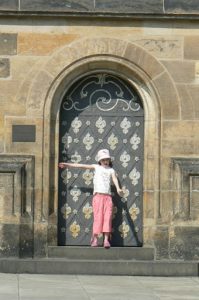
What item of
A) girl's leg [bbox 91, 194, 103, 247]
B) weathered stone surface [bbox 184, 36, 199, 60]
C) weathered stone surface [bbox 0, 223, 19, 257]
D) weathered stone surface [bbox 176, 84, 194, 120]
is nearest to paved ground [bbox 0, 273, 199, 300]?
weathered stone surface [bbox 0, 223, 19, 257]

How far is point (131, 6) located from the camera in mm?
15102

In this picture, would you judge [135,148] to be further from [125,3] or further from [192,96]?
[125,3]

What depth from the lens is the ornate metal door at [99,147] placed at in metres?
15.6

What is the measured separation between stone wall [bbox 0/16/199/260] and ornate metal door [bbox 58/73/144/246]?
1.01 feet

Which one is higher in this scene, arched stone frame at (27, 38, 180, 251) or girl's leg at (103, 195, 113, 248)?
arched stone frame at (27, 38, 180, 251)

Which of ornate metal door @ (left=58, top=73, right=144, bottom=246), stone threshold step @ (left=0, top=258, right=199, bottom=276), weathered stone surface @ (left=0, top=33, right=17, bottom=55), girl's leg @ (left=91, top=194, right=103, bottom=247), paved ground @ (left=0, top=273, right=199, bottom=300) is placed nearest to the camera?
paved ground @ (left=0, top=273, right=199, bottom=300)

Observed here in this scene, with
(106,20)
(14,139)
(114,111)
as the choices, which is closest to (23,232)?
(14,139)

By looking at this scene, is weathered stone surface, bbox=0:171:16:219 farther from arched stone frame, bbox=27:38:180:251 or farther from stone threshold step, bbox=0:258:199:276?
stone threshold step, bbox=0:258:199:276

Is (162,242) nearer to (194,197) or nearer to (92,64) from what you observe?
(194,197)

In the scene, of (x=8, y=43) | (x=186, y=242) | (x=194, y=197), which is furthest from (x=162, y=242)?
(x=8, y=43)

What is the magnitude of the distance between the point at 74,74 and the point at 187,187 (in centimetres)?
248

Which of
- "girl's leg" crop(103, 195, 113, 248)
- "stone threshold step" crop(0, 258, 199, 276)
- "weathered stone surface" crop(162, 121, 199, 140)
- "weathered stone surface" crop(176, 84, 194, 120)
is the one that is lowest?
"stone threshold step" crop(0, 258, 199, 276)

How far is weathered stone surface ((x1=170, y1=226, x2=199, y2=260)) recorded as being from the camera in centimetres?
1505

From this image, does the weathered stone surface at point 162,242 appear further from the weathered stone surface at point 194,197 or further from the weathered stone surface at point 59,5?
the weathered stone surface at point 59,5
